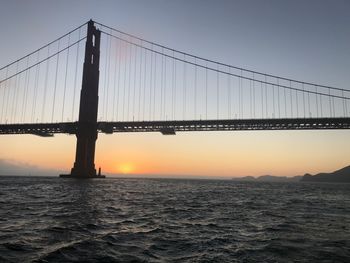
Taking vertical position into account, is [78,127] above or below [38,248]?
above

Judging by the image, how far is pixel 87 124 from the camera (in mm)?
72188

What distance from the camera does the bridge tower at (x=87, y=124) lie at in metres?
71.9

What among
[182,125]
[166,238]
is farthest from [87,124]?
[166,238]

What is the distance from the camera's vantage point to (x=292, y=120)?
70938 mm

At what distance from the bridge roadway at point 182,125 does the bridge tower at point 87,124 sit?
8.12ft

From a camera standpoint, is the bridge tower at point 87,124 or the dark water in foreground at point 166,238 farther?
the bridge tower at point 87,124

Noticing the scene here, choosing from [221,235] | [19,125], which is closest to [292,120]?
[19,125]

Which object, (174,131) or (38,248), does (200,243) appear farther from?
(174,131)

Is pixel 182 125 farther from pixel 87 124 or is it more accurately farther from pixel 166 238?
pixel 166 238

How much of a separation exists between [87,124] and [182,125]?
19.1 m

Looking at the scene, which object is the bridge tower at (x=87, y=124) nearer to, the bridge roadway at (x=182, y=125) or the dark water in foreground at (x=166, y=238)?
the bridge roadway at (x=182, y=125)

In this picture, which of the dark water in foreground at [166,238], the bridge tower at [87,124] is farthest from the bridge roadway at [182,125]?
the dark water in foreground at [166,238]

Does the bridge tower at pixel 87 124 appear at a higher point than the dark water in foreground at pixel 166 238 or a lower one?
higher

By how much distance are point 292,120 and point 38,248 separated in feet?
221
